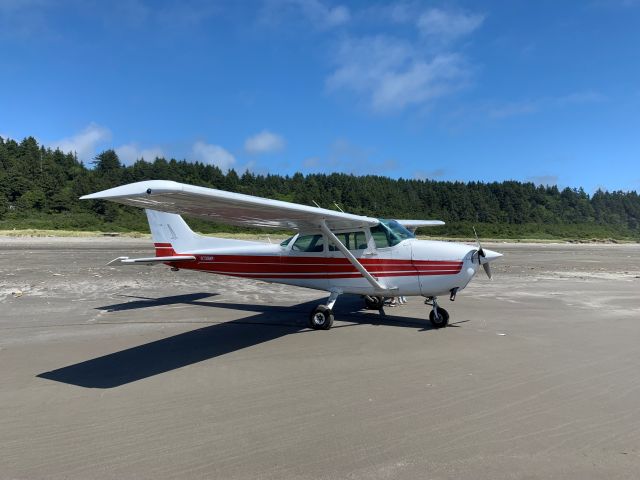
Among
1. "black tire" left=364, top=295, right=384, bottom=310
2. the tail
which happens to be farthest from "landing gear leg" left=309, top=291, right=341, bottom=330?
the tail

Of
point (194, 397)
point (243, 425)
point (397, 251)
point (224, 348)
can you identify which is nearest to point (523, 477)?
point (243, 425)

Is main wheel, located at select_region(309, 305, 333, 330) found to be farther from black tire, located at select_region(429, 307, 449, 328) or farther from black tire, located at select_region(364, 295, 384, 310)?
black tire, located at select_region(364, 295, 384, 310)

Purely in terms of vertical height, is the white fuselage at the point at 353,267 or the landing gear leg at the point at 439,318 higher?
the white fuselage at the point at 353,267

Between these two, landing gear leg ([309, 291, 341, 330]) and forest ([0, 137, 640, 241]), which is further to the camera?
forest ([0, 137, 640, 241])

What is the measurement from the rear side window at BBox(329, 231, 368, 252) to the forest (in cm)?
5554

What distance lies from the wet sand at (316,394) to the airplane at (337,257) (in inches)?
29.1

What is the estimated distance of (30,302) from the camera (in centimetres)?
1072

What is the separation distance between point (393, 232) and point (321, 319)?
2.36m

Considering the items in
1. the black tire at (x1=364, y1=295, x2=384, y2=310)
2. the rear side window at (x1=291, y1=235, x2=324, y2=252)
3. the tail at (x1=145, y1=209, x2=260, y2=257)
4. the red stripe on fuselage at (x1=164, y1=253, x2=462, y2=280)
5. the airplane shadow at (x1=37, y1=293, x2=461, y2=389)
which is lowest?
the airplane shadow at (x1=37, y1=293, x2=461, y2=389)

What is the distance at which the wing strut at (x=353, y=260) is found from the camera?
8891 millimetres

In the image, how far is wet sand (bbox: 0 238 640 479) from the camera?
346 cm

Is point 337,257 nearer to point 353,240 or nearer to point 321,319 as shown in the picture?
point 353,240

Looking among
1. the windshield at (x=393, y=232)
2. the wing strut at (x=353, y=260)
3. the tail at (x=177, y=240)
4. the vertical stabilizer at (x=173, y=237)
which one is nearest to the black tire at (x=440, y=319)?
the wing strut at (x=353, y=260)

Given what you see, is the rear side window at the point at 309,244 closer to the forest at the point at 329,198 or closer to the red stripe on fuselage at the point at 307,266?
the red stripe on fuselage at the point at 307,266
